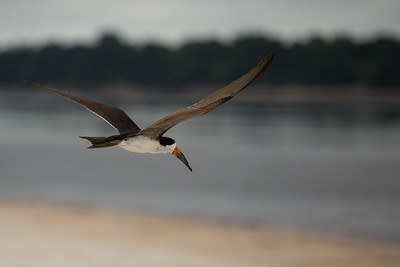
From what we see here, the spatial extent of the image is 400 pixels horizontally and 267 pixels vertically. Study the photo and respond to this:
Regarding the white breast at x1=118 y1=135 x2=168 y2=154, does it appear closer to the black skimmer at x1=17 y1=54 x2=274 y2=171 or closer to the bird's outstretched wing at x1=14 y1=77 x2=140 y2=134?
the black skimmer at x1=17 y1=54 x2=274 y2=171

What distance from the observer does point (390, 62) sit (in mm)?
102062

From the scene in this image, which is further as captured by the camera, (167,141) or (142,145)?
(167,141)

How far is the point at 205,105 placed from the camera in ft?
13.5

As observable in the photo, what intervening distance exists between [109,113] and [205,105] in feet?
3.76

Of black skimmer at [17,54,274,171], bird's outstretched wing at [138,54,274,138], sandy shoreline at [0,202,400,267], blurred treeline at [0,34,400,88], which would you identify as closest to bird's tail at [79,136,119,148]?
black skimmer at [17,54,274,171]

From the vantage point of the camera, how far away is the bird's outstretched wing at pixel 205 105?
3.94 m

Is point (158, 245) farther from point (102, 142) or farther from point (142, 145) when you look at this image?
point (142, 145)

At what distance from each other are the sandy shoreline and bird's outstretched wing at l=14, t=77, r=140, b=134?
9060mm

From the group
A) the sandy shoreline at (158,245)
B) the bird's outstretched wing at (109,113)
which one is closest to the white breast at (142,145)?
the bird's outstretched wing at (109,113)

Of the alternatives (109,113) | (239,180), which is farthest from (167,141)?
(239,180)

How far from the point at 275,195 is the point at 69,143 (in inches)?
1033

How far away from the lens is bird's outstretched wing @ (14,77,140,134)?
14.8ft

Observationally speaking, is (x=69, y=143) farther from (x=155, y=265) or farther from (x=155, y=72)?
(x=155, y=72)

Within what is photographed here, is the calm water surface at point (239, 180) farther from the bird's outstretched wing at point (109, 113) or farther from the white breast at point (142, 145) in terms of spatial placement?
the white breast at point (142, 145)
